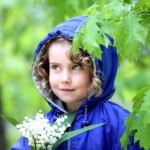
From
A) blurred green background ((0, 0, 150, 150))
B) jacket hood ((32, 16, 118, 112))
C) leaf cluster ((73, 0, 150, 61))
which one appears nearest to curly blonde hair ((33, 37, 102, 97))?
jacket hood ((32, 16, 118, 112))

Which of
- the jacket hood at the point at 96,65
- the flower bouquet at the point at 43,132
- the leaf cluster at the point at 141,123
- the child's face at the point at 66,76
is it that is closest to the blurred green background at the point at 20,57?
the jacket hood at the point at 96,65

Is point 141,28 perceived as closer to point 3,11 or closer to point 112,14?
point 112,14

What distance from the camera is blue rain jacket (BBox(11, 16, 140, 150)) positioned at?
2.95m

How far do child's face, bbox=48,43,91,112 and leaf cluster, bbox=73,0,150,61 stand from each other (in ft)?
1.27

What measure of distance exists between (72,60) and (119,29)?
0.54 metres

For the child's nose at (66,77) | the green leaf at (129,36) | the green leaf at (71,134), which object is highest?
the green leaf at (129,36)

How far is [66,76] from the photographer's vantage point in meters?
2.92

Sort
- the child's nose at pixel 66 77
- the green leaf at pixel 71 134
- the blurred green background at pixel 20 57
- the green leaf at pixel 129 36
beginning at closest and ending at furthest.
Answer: the green leaf at pixel 129 36 < the green leaf at pixel 71 134 < the child's nose at pixel 66 77 < the blurred green background at pixel 20 57

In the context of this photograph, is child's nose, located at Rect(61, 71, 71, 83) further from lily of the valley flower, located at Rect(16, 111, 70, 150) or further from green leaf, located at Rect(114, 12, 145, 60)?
green leaf, located at Rect(114, 12, 145, 60)

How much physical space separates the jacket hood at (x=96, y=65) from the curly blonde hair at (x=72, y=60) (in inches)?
0.8

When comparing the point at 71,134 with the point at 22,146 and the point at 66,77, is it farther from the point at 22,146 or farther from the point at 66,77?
the point at 22,146

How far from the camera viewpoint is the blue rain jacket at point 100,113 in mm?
2949

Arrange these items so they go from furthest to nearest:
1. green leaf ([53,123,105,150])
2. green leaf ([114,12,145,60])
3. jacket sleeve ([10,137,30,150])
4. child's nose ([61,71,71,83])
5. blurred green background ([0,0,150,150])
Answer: blurred green background ([0,0,150,150]) → jacket sleeve ([10,137,30,150]) → child's nose ([61,71,71,83]) → green leaf ([53,123,105,150]) → green leaf ([114,12,145,60])

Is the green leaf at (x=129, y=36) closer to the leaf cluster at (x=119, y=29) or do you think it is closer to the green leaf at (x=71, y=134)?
the leaf cluster at (x=119, y=29)
